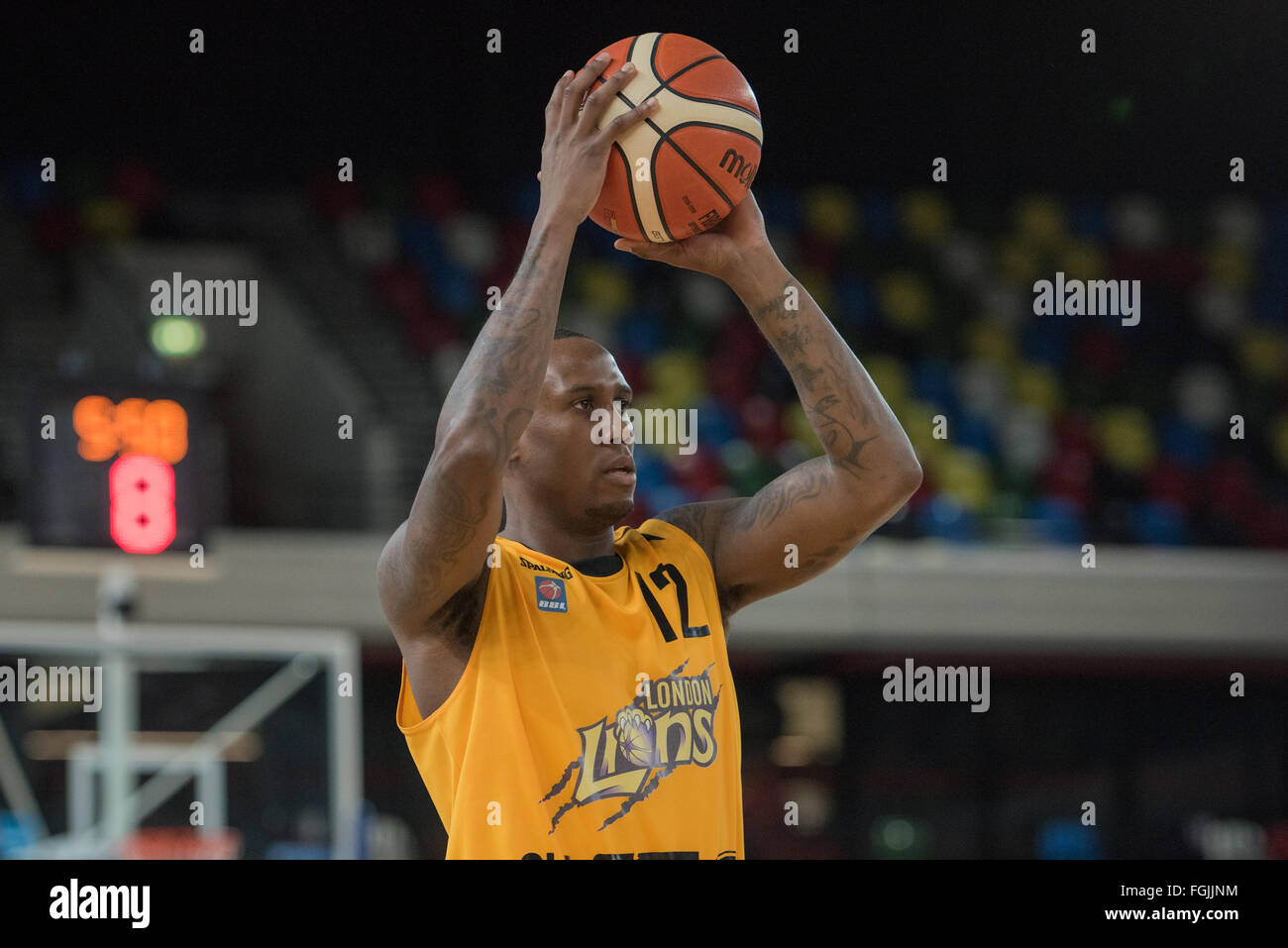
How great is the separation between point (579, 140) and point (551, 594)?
0.74 metres

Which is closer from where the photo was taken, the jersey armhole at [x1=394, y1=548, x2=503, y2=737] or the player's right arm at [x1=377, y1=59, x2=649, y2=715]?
the player's right arm at [x1=377, y1=59, x2=649, y2=715]

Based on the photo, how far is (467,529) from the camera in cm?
222

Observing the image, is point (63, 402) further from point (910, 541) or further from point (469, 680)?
point (910, 541)

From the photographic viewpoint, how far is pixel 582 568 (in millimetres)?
2545

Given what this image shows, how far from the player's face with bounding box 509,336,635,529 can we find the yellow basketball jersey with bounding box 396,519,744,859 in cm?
12

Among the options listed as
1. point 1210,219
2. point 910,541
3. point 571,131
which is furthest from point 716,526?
point 1210,219

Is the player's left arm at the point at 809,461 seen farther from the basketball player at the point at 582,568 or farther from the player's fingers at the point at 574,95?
the player's fingers at the point at 574,95

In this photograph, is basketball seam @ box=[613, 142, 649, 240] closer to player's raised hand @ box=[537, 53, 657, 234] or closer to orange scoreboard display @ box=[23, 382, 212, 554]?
player's raised hand @ box=[537, 53, 657, 234]

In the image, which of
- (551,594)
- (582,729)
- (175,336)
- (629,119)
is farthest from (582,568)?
(175,336)

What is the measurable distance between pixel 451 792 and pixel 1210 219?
9338mm

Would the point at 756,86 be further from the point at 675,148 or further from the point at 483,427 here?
the point at 483,427

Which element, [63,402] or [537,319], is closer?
[537,319]

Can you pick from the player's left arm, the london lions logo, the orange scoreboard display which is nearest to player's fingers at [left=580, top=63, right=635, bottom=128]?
the player's left arm

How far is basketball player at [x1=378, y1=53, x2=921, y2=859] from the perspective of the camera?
7.42ft
